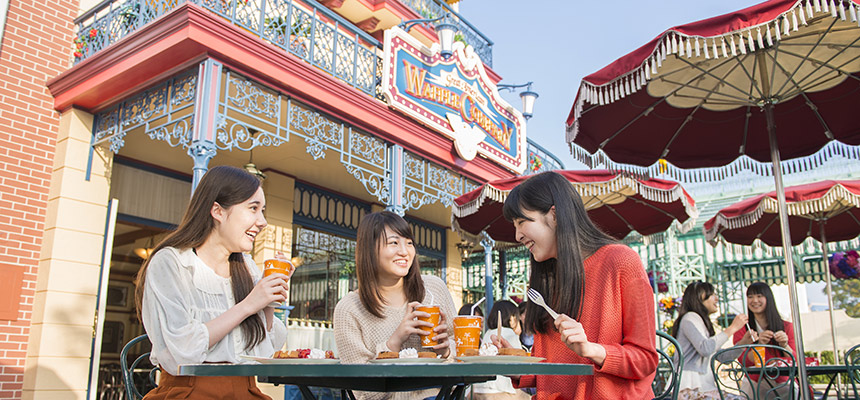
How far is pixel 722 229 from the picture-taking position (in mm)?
7332

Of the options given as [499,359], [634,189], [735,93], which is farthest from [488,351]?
[634,189]

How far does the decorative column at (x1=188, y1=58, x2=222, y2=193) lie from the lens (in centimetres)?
559

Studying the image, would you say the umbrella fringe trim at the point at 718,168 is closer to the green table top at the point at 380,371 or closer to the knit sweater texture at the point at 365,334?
the knit sweater texture at the point at 365,334

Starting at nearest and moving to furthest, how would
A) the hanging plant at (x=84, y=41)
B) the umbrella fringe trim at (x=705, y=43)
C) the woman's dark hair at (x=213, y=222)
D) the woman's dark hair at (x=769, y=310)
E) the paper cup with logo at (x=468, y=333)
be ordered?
the paper cup with logo at (x=468, y=333) → the woman's dark hair at (x=213, y=222) → the umbrella fringe trim at (x=705, y=43) → the woman's dark hair at (x=769, y=310) → the hanging plant at (x=84, y=41)

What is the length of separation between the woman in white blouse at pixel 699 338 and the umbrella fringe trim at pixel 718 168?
3.26 ft

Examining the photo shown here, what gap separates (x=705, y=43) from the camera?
10.6 ft

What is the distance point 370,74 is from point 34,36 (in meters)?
3.92

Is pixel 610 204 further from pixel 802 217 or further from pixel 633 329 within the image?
pixel 633 329

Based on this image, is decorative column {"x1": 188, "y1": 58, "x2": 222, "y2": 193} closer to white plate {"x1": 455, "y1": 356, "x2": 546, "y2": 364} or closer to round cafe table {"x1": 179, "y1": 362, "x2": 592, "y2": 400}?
round cafe table {"x1": 179, "y1": 362, "x2": 592, "y2": 400}

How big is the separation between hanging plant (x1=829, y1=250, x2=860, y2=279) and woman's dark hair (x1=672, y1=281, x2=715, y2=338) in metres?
3.50

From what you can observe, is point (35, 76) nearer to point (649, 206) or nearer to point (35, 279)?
point (35, 279)

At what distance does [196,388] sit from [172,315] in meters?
0.27

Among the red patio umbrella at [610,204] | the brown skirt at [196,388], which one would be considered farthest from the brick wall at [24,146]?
the brown skirt at [196,388]

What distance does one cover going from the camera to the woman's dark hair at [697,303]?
4.99 meters
